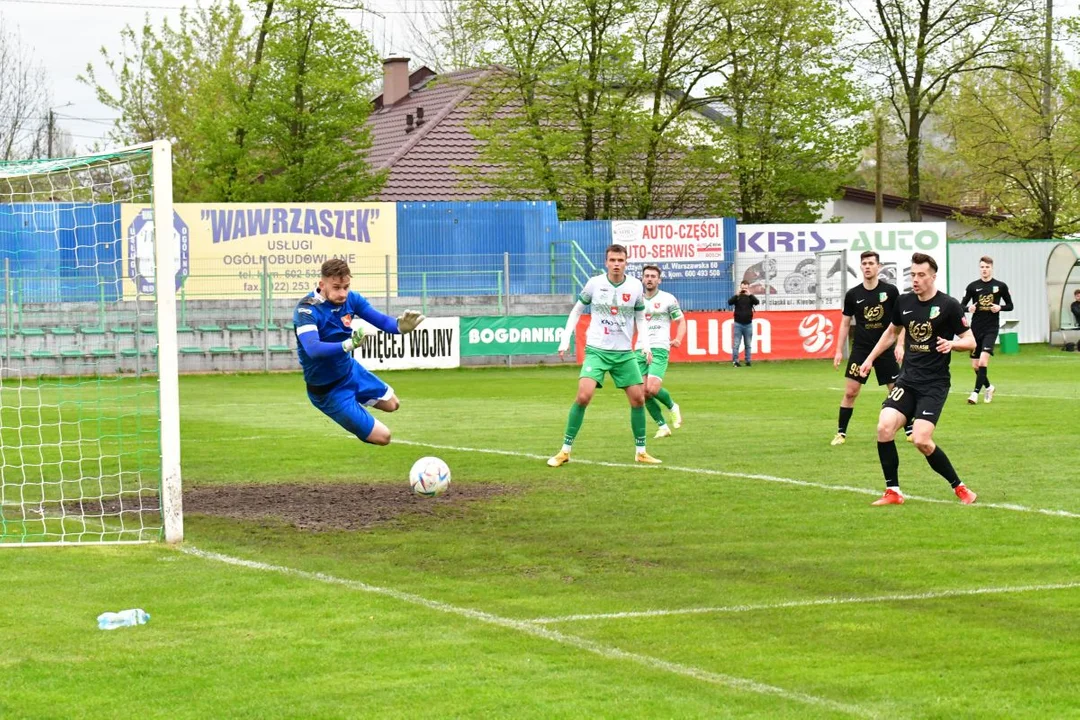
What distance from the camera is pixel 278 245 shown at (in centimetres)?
3484

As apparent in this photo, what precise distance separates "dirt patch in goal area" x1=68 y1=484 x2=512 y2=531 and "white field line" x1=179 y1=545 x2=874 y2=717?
168 cm

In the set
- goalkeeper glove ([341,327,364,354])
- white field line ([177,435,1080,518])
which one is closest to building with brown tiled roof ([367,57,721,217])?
white field line ([177,435,1080,518])

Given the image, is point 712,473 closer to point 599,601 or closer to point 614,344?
point 614,344

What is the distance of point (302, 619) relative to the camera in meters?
7.03

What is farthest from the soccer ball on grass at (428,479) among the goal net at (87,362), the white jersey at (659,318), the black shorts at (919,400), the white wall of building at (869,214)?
the white wall of building at (869,214)

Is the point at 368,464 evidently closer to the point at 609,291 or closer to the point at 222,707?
the point at 609,291

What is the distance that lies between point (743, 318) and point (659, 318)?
53.7ft

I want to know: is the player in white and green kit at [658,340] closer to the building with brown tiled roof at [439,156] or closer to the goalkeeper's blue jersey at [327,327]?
the goalkeeper's blue jersey at [327,327]

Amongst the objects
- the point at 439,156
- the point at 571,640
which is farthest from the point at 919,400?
the point at 439,156

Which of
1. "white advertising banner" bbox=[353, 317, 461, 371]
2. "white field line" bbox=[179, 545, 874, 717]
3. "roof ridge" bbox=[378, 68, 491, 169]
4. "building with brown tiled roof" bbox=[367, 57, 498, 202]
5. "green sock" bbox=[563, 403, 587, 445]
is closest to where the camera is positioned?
"white field line" bbox=[179, 545, 874, 717]

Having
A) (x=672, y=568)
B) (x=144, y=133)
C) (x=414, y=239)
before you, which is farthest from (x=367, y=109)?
(x=672, y=568)

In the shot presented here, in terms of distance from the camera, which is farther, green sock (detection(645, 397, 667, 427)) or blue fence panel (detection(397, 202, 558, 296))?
blue fence panel (detection(397, 202, 558, 296))

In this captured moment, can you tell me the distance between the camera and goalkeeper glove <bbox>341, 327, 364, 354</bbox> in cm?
1027

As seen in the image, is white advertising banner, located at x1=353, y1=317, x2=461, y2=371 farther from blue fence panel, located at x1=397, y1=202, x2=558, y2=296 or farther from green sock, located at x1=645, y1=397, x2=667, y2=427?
green sock, located at x1=645, y1=397, x2=667, y2=427
